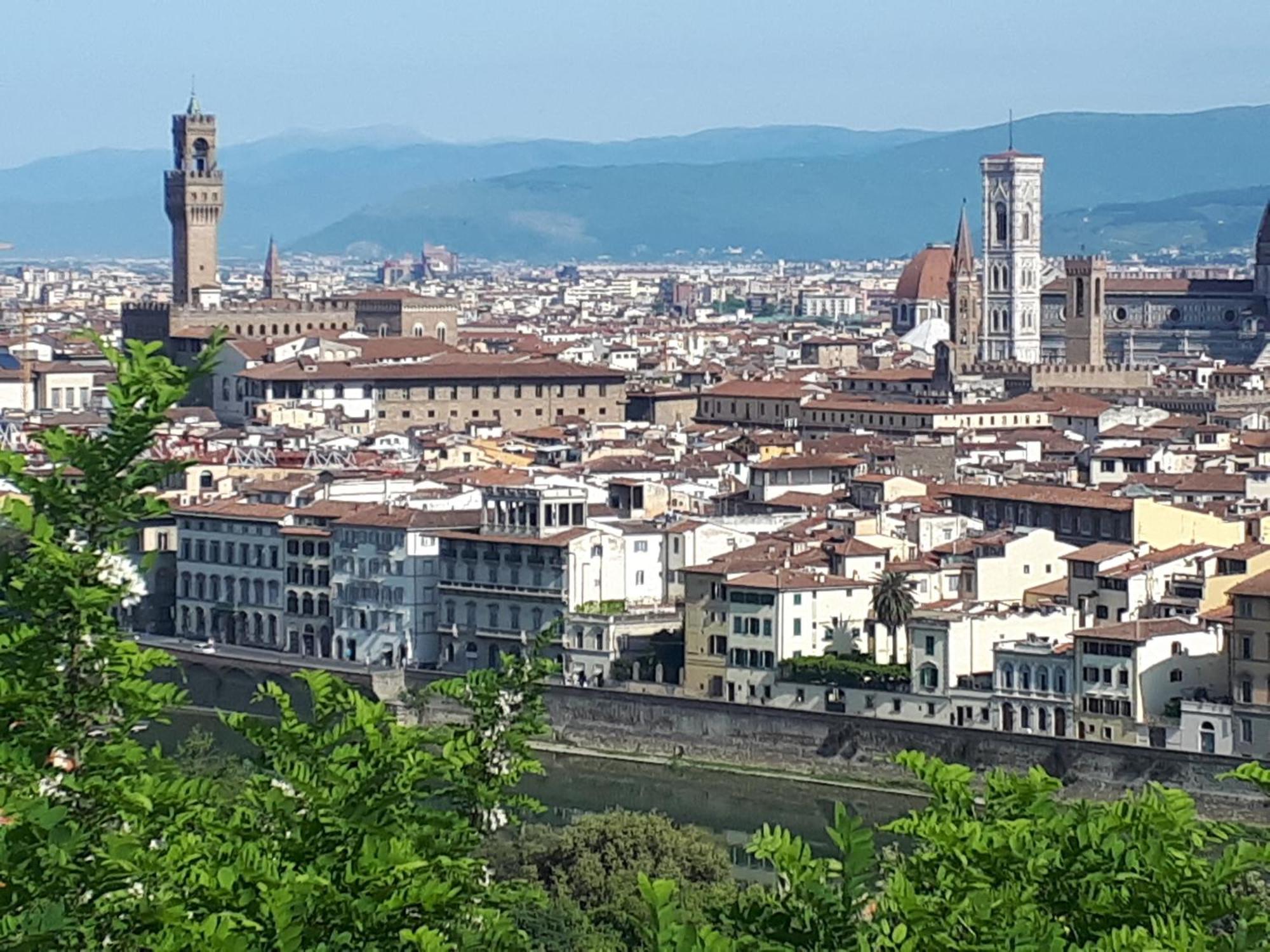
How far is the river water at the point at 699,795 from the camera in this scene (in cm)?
2533

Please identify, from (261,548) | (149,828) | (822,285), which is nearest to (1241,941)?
(149,828)

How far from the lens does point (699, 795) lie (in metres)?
26.9

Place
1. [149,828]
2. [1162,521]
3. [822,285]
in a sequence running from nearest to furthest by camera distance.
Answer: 1. [149,828]
2. [1162,521]
3. [822,285]

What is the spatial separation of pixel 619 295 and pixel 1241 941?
436ft

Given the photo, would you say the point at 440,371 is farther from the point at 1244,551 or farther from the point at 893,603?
the point at 1244,551

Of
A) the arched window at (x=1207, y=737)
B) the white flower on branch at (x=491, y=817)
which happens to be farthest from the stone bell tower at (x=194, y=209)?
the white flower on branch at (x=491, y=817)

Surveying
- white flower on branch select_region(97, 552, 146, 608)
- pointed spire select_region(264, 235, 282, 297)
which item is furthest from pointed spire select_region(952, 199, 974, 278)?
white flower on branch select_region(97, 552, 146, 608)

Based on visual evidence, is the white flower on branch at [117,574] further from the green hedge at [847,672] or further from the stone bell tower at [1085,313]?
the stone bell tower at [1085,313]

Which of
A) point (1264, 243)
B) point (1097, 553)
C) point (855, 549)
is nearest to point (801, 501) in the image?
point (855, 549)

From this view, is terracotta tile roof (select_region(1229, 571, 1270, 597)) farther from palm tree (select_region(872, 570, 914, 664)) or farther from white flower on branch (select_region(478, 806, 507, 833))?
white flower on branch (select_region(478, 806, 507, 833))

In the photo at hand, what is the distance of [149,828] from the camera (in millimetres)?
8945

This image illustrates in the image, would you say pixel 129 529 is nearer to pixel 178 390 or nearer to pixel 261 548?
pixel 178 390

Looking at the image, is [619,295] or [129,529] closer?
[129,529]

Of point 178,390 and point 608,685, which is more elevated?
point 178,390
